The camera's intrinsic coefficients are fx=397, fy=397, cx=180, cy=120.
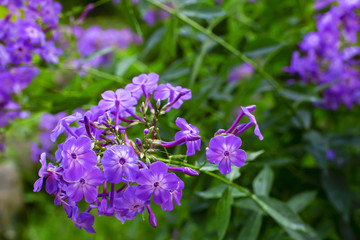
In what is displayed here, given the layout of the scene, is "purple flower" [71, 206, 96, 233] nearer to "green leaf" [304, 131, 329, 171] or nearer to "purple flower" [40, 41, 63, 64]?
"purple flower" [40, 41, 63, 64]

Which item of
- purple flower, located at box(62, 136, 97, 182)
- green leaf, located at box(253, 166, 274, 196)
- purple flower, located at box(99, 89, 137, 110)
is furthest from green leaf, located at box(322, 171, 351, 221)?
purple flower, located at box(62, 136, 97, 182)

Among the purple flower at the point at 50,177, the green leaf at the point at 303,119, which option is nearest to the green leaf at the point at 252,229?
the green leaf at the point at 303,119

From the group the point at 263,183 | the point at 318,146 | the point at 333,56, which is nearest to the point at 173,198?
the point at 263,183

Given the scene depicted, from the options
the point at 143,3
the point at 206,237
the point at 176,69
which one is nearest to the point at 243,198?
the point at 206,237

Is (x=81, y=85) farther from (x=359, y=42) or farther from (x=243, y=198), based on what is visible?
(x=359, y=42)

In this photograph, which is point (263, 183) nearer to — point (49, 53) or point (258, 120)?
point (258, 120)

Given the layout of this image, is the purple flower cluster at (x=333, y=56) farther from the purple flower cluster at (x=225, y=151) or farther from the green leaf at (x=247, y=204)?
the purple flower cluster at (x=225, y=151)
